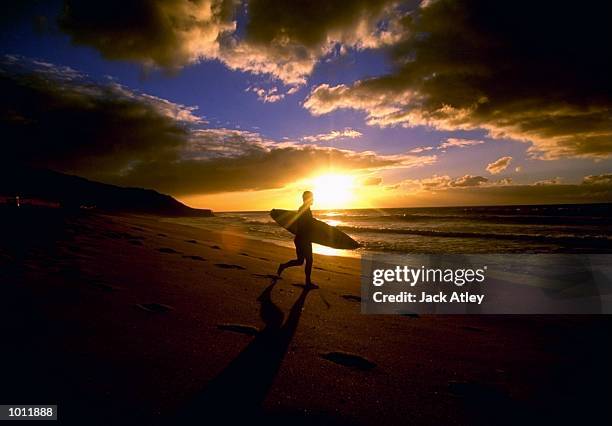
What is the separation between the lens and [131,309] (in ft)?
11.6

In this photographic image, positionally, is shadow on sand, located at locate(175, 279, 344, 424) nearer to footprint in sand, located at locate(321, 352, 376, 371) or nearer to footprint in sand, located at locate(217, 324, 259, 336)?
footprint in sand, located at locate(217, 324, 259, 336)

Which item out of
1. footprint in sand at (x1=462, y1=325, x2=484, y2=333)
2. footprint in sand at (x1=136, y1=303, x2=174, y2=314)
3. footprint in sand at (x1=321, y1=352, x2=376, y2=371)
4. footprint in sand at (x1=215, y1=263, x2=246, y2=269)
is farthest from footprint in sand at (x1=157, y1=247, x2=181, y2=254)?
footprint in sand at (x1=462, y1=325, x2=484, y2=333)

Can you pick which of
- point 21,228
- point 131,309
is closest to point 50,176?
point 21,228

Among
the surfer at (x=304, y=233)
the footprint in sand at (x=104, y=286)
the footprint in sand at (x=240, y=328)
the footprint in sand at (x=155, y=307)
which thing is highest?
the surfer at (x=304, y=233)

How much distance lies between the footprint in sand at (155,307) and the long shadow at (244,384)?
48.9 inches

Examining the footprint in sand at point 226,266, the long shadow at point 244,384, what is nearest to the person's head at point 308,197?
the footprint in sand at point 226,266

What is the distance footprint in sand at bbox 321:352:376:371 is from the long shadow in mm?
457

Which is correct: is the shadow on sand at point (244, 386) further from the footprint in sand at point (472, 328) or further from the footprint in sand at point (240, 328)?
the footprint in sand at point (472, 328)

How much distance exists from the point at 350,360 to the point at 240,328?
1273 millimetres

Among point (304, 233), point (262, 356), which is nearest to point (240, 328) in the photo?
point (262, 356)

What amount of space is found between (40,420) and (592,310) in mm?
8134

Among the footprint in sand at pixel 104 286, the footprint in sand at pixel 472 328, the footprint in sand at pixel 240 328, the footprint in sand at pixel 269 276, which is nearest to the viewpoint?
the footprint in sand at pixel 240 328

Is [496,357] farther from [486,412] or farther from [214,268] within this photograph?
[214,268]

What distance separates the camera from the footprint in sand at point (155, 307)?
11.9ft
